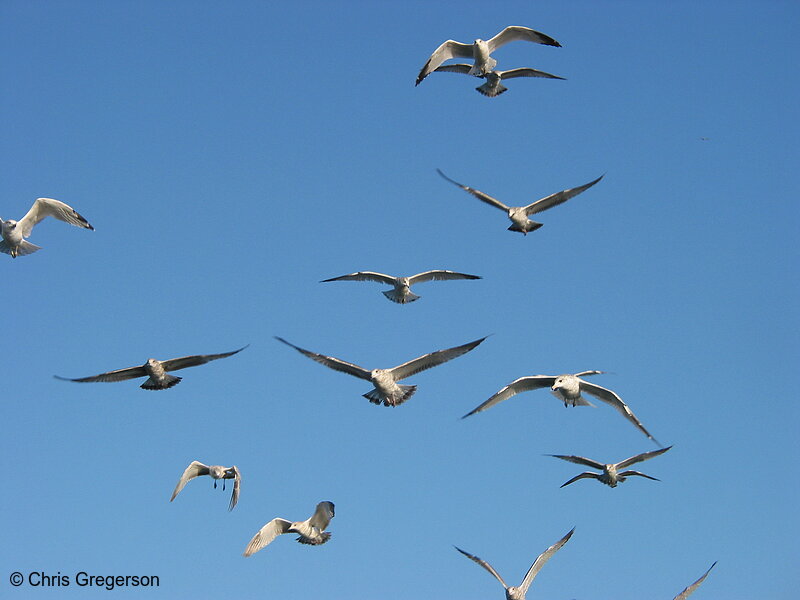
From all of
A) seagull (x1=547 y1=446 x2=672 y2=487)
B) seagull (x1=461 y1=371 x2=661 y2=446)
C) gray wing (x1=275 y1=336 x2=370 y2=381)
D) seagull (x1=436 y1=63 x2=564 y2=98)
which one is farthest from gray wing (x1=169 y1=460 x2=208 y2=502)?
seagull (x1=436 y1=63 x2=564 y2=98)

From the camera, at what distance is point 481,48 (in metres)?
25.2

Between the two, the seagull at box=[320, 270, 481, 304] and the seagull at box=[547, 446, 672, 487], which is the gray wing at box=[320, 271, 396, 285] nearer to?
the seagull at box=[320, 270, 481, 304]

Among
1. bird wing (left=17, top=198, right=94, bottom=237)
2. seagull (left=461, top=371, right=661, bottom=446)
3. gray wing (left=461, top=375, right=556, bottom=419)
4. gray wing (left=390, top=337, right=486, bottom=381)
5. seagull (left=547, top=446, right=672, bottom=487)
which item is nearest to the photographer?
gray wing (left=390, top=337, right=486, bottom=381)

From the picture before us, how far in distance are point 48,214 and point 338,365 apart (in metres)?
9.43

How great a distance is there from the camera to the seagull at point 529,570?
77.2 feet

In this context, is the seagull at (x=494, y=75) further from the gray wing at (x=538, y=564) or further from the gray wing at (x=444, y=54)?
the gray wing at (x=538, y=564)

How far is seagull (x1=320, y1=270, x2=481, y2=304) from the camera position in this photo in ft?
83.9

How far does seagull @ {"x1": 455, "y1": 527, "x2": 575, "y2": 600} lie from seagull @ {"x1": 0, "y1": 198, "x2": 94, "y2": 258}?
12.7 m

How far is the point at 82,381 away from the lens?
22484mm

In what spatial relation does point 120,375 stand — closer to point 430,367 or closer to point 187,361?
point 187,361

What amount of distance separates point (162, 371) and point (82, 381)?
1748 millimetres

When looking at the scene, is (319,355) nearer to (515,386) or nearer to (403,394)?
(403,394)

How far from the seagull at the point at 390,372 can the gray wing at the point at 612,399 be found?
145 inches

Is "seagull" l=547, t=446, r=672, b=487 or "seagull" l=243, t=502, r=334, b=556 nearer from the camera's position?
"seagull" l=243, t=502, r=334, b=556
